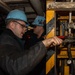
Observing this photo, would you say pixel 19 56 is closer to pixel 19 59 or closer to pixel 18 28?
pixel 19 59

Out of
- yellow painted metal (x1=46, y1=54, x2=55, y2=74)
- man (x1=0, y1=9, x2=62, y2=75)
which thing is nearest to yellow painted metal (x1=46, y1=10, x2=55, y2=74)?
yellow painted metal (x1=46, y1=54, x2=55, y2=74)

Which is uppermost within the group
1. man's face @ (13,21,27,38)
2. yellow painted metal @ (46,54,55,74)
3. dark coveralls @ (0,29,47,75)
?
man's face @ (13,21,27,38)

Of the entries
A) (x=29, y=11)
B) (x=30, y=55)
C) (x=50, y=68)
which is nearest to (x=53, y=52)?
(x=50, y=68)

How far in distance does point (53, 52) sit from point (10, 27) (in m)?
0.50

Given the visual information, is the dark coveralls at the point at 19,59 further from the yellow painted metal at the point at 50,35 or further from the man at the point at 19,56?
the yellow painted metal at the point at 50,35

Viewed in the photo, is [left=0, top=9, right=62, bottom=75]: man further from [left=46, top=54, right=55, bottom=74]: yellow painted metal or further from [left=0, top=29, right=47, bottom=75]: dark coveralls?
[left=46, top=54, right=55, bottom=74]: yellow painted metal

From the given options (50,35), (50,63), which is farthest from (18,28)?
(50,63)

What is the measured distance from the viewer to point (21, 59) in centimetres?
196

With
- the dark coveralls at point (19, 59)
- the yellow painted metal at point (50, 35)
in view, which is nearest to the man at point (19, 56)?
the dark coveralls at point (19, 59)

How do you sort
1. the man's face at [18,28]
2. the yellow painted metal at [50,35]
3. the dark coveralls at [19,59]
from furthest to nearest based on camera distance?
the man's face at [18,28]
the yellow painted metal at [50,35]
the dark coveralls at [19,59]

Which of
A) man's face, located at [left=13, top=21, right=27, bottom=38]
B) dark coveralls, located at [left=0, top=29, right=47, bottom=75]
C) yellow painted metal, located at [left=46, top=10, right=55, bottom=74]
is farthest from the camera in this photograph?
man's face, located at [left=13, top=21, right=27, bottom=38]

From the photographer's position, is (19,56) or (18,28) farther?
(18,28)

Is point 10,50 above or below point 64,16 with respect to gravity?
below

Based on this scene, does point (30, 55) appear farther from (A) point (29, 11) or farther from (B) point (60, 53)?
(A) point (29, 11)
